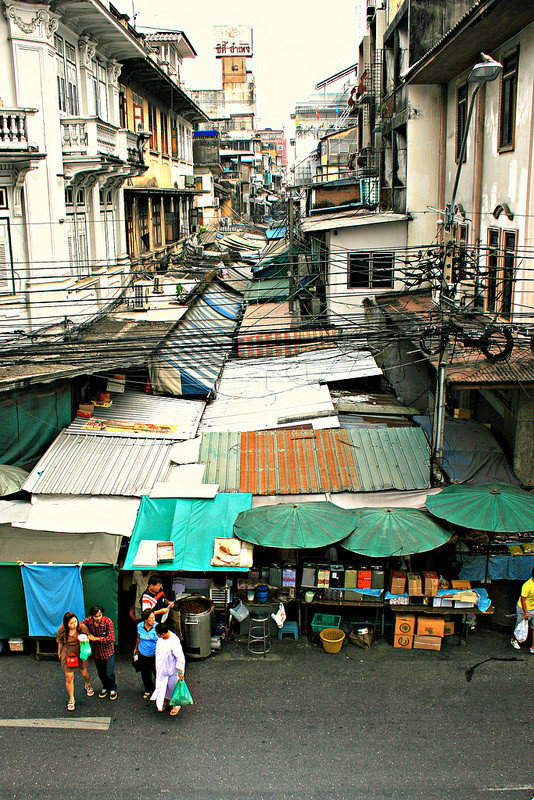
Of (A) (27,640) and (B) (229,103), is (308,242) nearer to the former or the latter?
(A) (27,640)

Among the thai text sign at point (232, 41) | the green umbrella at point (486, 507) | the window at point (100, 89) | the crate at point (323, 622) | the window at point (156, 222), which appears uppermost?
the thai text sign at point (232, 41)

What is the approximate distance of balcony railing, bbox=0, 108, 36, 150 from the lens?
13094 millimetres

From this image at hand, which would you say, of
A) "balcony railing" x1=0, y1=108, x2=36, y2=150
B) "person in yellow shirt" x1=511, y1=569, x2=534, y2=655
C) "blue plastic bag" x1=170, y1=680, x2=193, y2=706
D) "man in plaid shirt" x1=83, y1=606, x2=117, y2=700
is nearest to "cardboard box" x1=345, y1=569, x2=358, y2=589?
"person in yellow shirt" x1=511, y1=569, x2=534, y2=655

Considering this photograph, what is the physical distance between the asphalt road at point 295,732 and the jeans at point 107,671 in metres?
0.23

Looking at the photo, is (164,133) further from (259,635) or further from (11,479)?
(259,635)

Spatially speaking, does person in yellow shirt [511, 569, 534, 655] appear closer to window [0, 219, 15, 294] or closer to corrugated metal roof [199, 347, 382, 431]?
corrugated metal roof [199, 347, 382, 431]

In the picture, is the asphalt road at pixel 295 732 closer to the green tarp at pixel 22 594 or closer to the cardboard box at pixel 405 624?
the cardboard box at pixel 405 624

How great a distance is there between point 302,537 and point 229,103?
9656 centimetres

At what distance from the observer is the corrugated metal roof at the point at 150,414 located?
1412 cm

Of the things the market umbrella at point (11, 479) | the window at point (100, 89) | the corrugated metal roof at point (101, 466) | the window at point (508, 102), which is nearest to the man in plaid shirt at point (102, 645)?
the corrugated metal roof at point (101, 466)

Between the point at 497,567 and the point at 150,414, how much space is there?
792cm

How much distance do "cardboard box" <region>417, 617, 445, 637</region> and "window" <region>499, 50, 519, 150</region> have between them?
8.84 m

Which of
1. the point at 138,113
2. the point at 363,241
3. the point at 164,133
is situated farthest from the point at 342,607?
the point at 164,133

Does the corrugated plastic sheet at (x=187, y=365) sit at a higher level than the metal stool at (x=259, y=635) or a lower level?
higher
